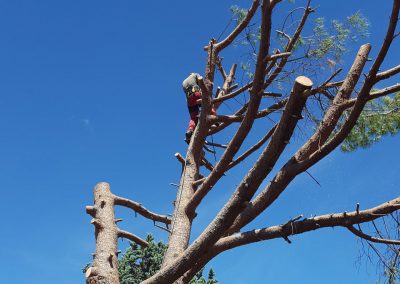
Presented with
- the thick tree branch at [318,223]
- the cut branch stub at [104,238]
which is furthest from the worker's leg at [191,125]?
the thick tree branch at [318,223]

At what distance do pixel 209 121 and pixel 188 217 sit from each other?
2.69ft

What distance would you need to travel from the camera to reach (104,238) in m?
3.75

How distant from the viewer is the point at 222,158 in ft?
10.4

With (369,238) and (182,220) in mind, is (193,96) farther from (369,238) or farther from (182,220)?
(369,238)

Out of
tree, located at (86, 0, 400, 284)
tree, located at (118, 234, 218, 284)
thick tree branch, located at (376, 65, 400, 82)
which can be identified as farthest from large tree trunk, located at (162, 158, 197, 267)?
tree, located at (118, 234, 218, 284)

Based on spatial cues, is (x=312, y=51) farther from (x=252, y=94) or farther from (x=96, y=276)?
(x=96, y=276)

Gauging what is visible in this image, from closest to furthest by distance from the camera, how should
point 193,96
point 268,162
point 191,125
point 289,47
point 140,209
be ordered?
point 268,162, point 289,47, point 140,209, point 191,125, point 193,96

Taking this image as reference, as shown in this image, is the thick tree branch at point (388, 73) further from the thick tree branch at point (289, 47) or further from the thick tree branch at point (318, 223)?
the thick tree branch at point (289, 47)

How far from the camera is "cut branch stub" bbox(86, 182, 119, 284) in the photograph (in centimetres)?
339

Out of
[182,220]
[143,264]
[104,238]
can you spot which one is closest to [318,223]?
[182,220]

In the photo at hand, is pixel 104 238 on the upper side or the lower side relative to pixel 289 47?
lower

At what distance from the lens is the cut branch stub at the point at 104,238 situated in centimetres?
339

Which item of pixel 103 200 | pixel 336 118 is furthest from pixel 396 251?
pixel 103 200

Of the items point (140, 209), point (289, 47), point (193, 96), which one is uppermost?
point (193, 96)
